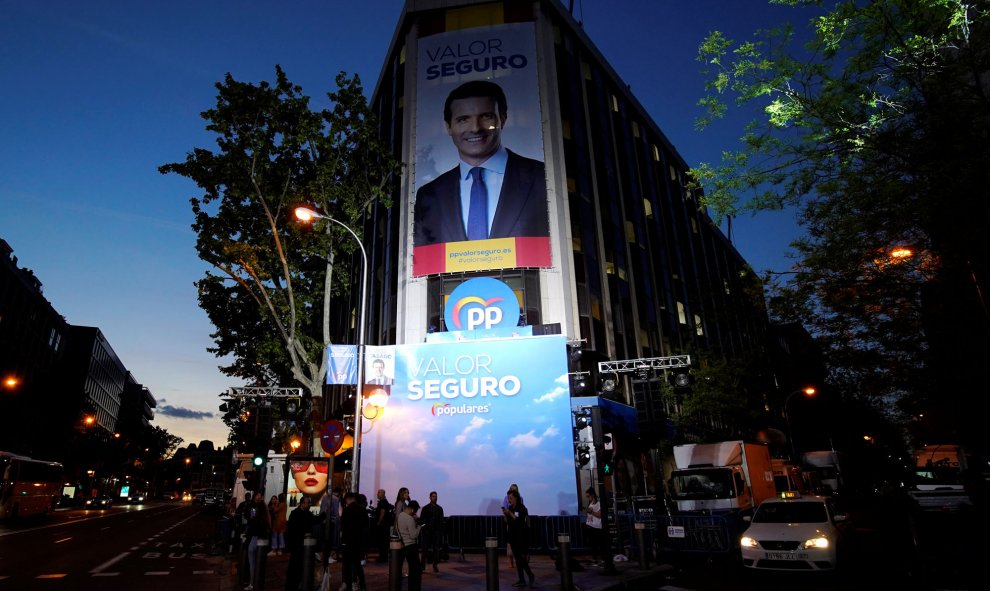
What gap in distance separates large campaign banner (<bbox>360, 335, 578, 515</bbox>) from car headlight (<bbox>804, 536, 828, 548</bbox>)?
8.81m

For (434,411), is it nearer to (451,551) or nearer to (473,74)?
(451,551)

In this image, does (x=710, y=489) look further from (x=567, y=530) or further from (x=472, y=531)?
(x=472, y=531)

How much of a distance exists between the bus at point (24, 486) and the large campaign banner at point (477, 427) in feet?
68.2

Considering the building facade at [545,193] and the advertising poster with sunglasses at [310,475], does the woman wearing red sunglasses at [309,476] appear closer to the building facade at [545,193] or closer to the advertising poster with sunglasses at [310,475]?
the advertising poster with sunglasses at [310,475]

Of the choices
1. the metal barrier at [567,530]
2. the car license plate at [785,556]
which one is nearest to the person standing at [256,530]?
the metal barrier at [567,530]

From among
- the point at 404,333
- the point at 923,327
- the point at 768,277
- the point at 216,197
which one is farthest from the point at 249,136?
the point at 923,327

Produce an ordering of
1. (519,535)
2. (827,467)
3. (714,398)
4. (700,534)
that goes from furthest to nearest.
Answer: (827,467) → (714,398) → (700,534) → (519,535)

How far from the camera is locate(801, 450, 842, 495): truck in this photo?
34237 mm

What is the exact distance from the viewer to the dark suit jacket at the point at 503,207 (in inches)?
1011

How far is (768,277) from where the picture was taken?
1395 centimetres

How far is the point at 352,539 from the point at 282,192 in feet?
52.2

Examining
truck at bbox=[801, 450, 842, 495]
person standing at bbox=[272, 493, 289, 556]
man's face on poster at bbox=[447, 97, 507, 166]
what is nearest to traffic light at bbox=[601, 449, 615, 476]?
person standing at bbox=[272, 493, 289, 556]

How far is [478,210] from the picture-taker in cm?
2611

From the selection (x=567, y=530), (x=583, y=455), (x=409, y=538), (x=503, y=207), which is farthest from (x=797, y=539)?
(x=503, y=207)
